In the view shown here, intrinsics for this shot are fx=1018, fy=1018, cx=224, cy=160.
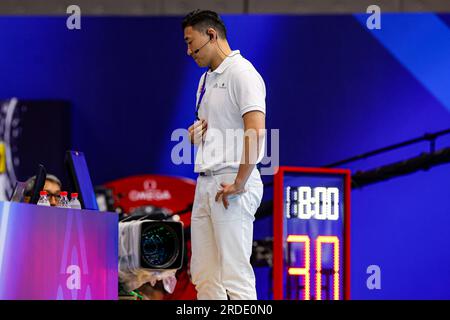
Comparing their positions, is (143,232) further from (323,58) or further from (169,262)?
(323,58)

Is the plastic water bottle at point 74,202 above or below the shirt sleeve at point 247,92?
below

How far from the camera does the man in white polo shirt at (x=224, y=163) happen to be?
3545mm

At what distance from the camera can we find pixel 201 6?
779 cm

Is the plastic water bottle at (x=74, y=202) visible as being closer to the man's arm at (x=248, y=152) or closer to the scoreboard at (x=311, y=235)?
the man's arm at (x=248, y=152)

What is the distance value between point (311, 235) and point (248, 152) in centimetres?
174

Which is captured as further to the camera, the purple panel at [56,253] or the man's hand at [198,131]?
the man's hand at [198,131]

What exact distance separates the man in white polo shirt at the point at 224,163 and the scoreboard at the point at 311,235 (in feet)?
4.23

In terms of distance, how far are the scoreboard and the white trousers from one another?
4.27 feet

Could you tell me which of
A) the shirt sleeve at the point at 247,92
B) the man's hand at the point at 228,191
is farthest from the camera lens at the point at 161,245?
the shirt sleeve at the point at 247,92

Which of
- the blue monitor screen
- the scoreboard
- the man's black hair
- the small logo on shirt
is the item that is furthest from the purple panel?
the scoreboard

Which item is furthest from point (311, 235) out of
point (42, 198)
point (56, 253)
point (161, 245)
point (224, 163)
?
point (56, 253)

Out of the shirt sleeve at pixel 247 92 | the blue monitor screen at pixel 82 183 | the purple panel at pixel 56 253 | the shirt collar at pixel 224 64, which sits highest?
the shirt collar at pixel 224 64
